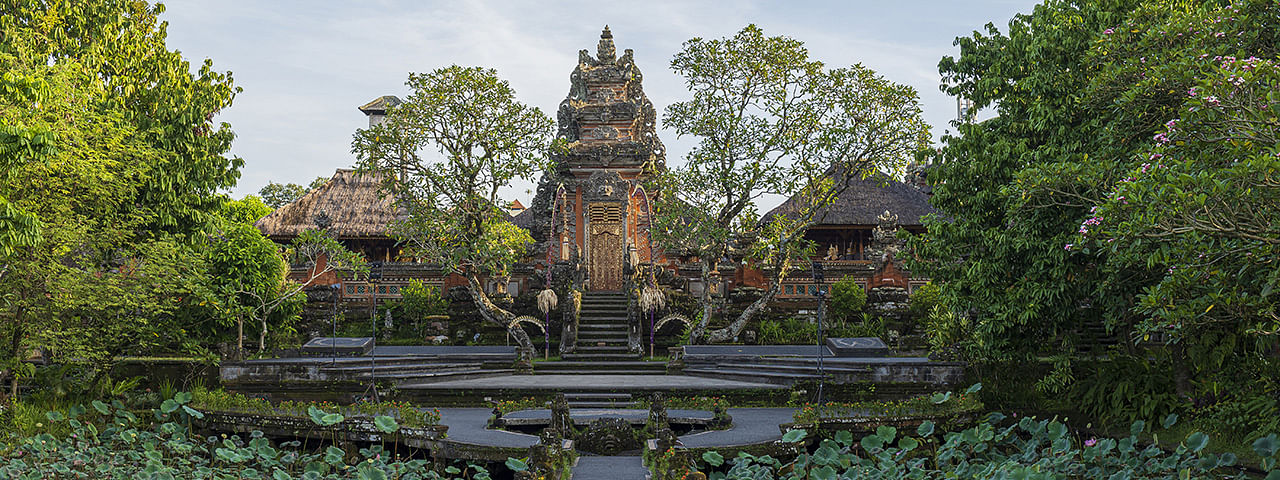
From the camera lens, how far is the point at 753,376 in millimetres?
17625

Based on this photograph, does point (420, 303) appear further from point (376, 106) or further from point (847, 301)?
point (376, 106)

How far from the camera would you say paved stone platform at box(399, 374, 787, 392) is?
16.0 m

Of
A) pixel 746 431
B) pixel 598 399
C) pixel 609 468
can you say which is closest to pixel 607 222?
pixel 598 399

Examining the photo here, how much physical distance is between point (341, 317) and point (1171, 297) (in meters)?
20.1

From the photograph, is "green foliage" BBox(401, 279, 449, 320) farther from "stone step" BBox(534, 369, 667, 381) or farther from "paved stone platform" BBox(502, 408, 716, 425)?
"paved stone platform" BBox(502, 408, 716, 425)

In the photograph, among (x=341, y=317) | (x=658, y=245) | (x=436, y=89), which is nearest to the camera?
(x=436, y=89)

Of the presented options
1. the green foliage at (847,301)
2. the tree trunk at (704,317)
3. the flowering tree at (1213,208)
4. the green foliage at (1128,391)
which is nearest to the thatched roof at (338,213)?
the tree trunk at (704,317)

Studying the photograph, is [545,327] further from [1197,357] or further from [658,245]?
[1197,357]

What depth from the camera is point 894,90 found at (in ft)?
71.0

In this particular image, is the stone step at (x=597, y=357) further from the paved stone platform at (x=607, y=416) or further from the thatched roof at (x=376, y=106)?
the thatched roof at (x=376, y=106)

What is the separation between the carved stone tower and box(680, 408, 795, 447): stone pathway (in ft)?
36.7

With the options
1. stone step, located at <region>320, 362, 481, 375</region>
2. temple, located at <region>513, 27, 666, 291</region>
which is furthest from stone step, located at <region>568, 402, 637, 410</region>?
temple, located at <region>513, 27, 666, 291</region>

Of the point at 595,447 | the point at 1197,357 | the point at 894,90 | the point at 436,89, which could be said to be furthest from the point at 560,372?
the point at 1197,357

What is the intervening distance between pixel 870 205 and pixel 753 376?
55.5 feet
